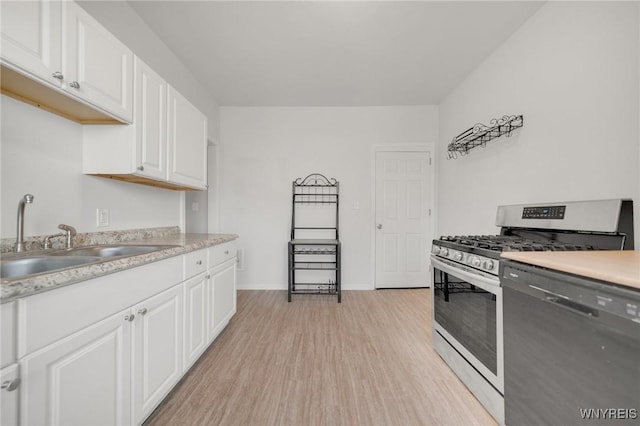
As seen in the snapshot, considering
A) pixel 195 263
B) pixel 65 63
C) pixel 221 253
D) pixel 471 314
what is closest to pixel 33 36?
pixel 65 63

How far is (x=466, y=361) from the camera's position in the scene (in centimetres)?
151

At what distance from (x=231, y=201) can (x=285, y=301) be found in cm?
160

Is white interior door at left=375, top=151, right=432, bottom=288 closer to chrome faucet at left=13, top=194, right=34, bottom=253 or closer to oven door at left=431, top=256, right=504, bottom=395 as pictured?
oven door at left=431, top=256, right=504, bottom=395

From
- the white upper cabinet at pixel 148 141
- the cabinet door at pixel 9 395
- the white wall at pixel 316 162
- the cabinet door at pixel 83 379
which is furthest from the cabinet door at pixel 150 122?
the white wall at pixel 316 162

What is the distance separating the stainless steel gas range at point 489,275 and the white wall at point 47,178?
2.27 metres

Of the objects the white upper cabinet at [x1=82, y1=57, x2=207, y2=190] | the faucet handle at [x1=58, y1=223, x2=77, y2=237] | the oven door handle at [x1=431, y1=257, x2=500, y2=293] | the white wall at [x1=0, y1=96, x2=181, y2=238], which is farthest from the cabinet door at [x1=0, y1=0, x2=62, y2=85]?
the oven door handle at [x1=431, y1=257, x2=500, y2=293]

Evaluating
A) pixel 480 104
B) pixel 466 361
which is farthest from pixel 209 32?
pixel 466 361

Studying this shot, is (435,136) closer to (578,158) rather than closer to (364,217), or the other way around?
(364,217)

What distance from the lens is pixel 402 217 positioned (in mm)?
3617

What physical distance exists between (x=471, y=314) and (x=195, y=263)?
1.71 m

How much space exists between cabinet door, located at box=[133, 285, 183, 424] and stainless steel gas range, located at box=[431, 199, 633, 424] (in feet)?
5.44

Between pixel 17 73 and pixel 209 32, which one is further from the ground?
pixel 209 32

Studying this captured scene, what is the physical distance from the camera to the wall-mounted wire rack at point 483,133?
82.5 inches

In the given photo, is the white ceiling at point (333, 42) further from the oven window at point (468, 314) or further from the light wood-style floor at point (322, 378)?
the light wood-style floor at point (322, 378)
